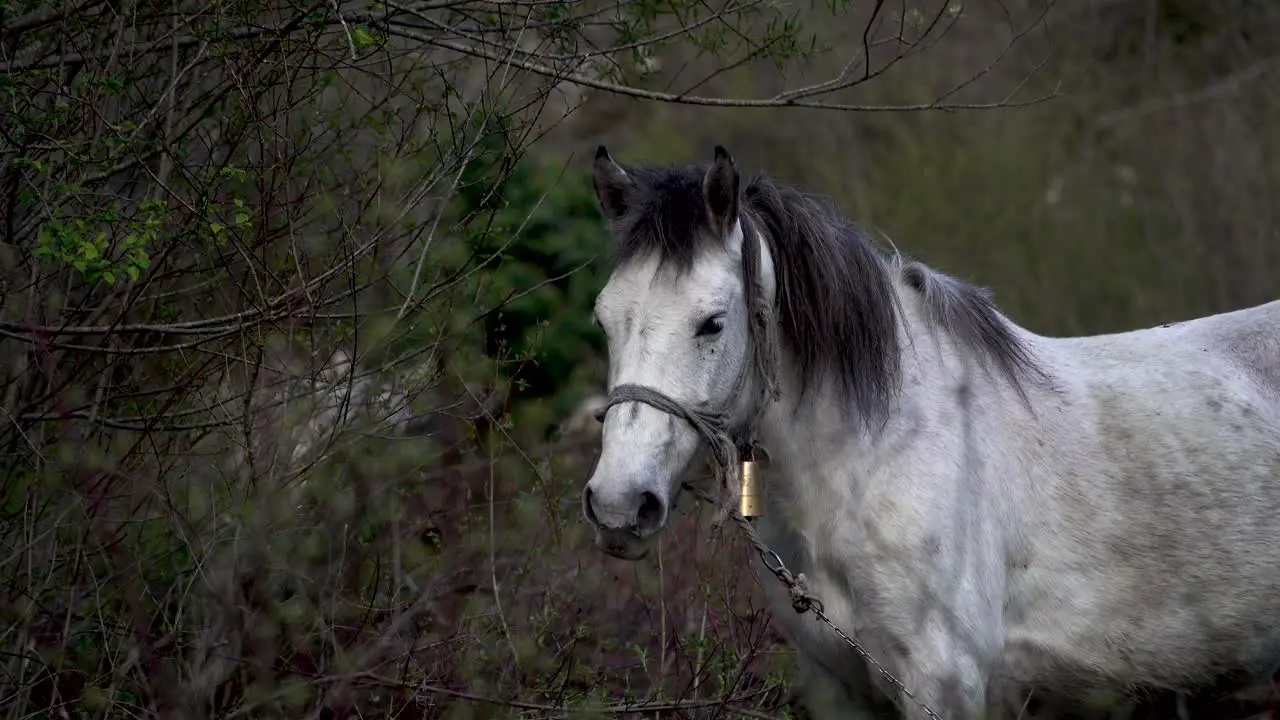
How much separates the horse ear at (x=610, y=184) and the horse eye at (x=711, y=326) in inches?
19.0

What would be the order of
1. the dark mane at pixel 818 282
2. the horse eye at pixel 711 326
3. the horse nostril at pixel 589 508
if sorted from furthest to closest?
the dark mane at pixel 818 282 → the horse eye at pixel 711 326 → the horse nostril at pixel 589 508

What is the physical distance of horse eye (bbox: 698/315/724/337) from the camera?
3219 mm

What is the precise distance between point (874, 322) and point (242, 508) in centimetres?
176

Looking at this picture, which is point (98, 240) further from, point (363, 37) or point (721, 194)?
point (721, 194)

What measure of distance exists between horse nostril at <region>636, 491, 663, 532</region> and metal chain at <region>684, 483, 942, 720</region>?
0.37m

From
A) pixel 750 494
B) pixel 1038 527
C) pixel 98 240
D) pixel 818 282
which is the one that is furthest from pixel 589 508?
pixel 98 240

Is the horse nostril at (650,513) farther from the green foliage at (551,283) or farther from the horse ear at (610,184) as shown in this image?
the green foliage at (551,283)

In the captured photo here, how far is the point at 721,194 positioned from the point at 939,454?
0.94 m

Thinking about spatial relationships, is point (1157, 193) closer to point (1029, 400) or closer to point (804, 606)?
point (1029, 400)

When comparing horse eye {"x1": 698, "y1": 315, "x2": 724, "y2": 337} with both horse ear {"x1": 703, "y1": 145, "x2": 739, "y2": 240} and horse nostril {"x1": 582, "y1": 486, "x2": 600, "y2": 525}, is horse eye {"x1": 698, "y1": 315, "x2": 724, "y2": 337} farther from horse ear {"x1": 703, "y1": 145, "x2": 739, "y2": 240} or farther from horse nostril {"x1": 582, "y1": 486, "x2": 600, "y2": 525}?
horse nostril {"x1": 582, "y1": 486, "x2": 600, "y2": 525}

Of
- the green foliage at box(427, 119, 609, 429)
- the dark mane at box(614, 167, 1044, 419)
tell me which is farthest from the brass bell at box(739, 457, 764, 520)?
the green foliage at box(427, 119, 609, 429)

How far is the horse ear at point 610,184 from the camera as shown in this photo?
3.48 m

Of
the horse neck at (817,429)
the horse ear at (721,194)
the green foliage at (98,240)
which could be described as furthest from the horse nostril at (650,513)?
the green foliage at (98,240)

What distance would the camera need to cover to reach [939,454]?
3496 mm
